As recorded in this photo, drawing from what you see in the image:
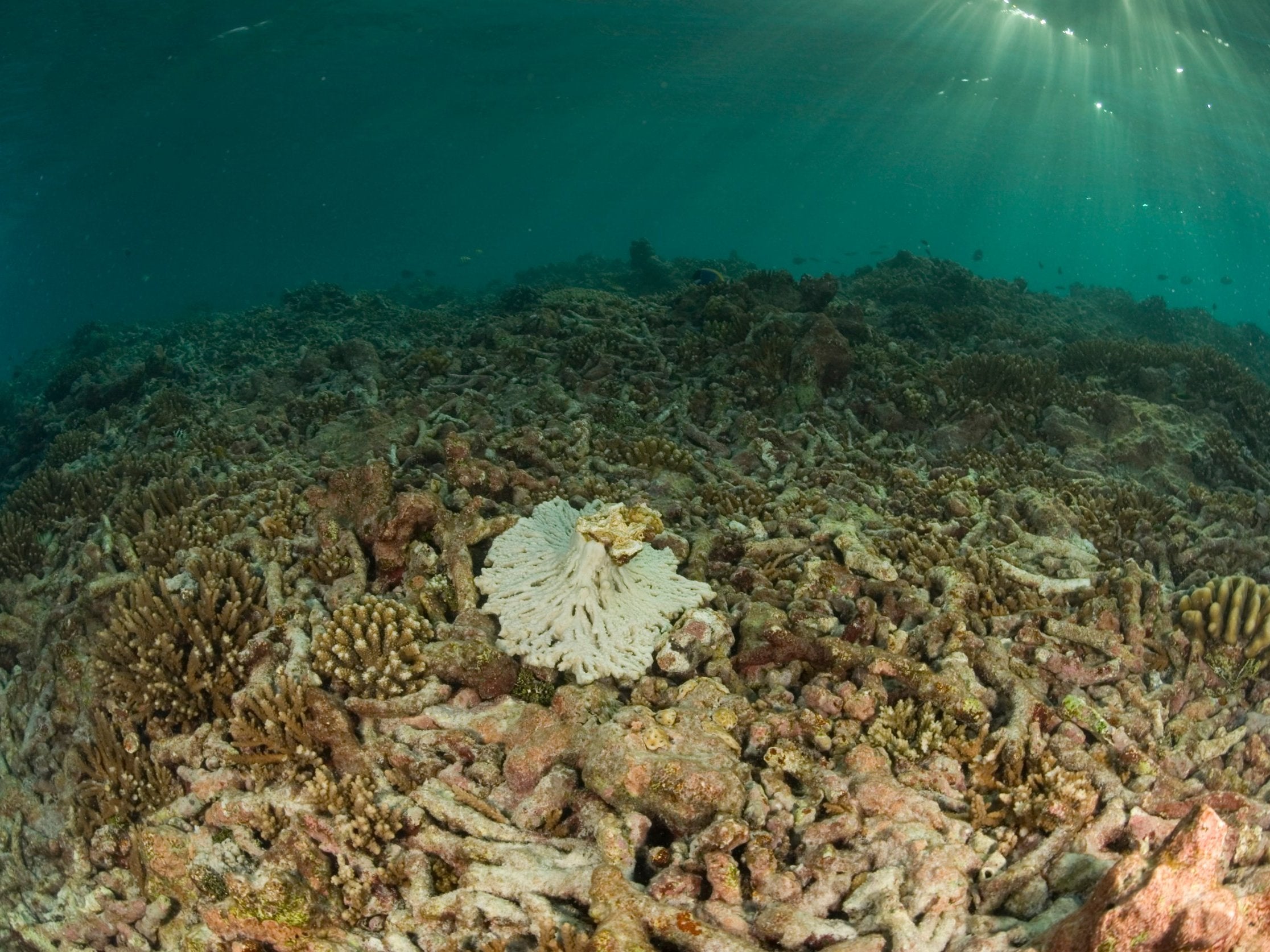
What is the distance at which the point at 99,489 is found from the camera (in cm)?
984

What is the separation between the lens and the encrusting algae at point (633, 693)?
13.4 feet

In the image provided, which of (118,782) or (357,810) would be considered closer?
(357,810)

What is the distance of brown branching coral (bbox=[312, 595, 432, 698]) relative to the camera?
18.2 feet

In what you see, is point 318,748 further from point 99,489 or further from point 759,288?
point 759,288

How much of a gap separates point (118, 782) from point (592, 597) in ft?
12.8

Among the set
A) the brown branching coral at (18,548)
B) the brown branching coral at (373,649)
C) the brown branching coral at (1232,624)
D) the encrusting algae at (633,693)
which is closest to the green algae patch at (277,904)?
the encrusting algae at (633,693)

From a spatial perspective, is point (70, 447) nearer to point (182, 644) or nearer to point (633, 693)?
point (182, 644)

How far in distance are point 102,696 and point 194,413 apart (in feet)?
28.4

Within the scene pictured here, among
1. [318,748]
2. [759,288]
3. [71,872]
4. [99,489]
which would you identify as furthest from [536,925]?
[759,288]

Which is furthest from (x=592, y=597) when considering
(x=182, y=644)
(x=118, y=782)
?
(x=118, y=782)

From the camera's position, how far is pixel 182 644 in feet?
20.2

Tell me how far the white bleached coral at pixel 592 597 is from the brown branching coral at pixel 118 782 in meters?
2.75

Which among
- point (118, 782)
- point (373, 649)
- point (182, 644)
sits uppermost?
point (373, 649)

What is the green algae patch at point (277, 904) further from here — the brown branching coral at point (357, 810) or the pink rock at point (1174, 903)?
the pink rock at point (1174, 903)
